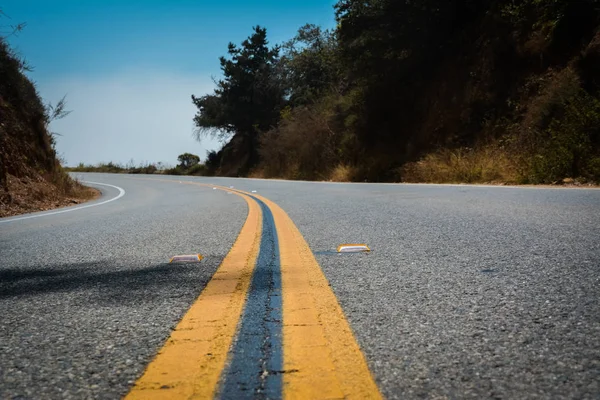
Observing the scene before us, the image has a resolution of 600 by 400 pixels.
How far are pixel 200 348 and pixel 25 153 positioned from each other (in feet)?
46.2

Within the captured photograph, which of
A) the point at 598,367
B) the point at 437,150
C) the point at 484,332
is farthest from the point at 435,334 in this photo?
the point at 437,150

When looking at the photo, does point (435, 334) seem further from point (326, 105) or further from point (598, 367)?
point (326, 105)

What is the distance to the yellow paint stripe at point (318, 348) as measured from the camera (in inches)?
58.3

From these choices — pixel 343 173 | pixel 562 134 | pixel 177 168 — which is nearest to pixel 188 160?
pixel 177 168

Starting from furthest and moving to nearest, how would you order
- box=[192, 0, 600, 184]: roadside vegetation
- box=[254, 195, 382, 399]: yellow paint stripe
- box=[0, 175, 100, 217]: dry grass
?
1. box=[192, 0, 600, 184]: roadside vegetation
2. box=[0, 175, 100, 217]: dry grass
3. box=[254, 195, 382, 399]: yellow paint stripe

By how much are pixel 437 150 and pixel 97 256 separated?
18173 mm

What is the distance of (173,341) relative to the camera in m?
1.95

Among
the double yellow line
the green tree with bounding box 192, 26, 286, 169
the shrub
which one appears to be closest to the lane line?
the double yellow line

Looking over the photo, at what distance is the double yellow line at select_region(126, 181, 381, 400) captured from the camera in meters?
1.50

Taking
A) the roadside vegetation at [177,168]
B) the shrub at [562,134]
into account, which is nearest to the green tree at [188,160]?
the roadside vegetation at [177,168]

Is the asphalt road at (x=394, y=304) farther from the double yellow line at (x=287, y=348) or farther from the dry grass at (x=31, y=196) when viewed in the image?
the dry grass at (x=31, y=196)

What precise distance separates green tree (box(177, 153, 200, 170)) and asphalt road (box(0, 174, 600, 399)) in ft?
148

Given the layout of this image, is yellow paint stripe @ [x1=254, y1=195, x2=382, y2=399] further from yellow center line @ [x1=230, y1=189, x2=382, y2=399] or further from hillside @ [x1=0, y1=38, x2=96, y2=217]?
hillside @ [x1=0, y1=38, x2=96, y2=217]

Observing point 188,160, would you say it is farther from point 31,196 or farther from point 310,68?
point 31,196
